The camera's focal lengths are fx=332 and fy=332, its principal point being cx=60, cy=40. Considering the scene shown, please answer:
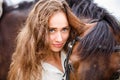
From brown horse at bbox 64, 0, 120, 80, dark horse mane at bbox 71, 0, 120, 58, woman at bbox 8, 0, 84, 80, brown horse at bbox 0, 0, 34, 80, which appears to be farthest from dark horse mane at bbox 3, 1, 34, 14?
brown horse at bbox 64, 0, 120, 80

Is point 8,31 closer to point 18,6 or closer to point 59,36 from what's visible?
point 18,6

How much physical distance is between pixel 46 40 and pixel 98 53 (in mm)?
312

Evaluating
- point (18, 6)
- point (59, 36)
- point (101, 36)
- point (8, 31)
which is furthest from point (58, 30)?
point (18, 6)

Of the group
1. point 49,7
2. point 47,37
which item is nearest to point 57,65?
point 47,37

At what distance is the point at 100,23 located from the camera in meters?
1.77

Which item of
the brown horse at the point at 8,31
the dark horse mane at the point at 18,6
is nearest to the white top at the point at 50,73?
the brown horse at the point at 8,31

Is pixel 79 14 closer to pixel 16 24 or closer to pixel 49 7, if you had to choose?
pixel 49 7

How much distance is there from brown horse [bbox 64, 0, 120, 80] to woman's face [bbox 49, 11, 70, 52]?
8 centimetres

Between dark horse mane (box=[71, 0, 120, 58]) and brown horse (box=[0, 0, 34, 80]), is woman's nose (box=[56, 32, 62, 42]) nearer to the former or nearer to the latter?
dark horse mane (box=[71, 0, 120, 58])

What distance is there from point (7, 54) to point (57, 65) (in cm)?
75

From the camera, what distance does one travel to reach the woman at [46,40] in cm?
179

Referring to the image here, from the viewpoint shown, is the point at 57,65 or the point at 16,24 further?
the point at 16,24

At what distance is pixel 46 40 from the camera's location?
182 cm

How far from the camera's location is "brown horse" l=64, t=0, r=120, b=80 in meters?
1.65
